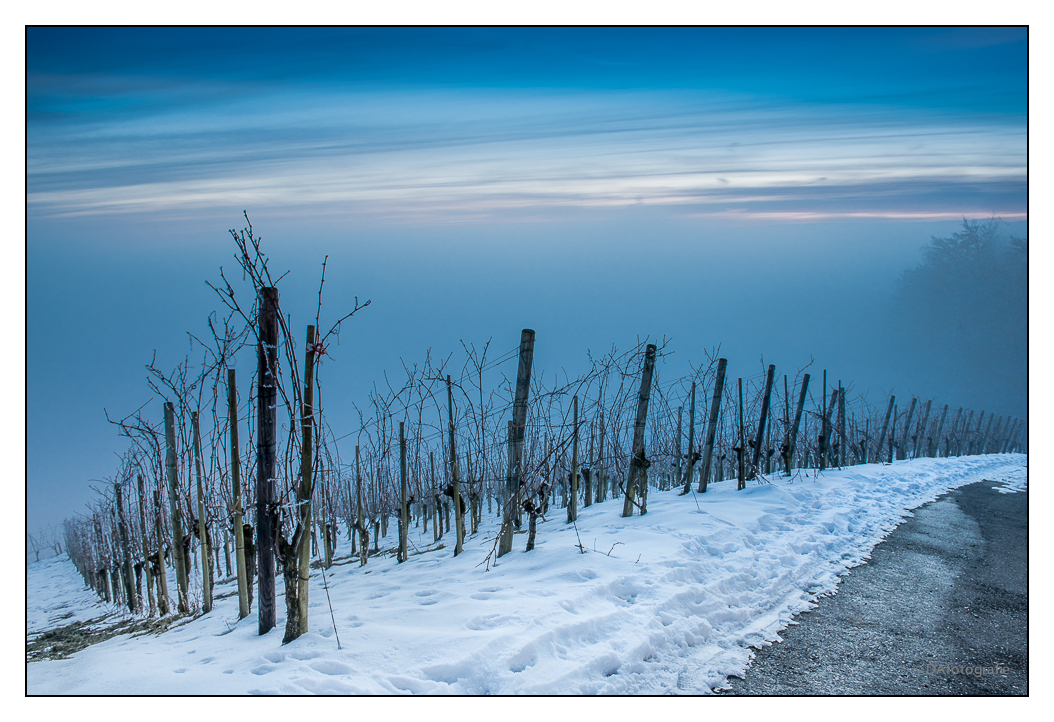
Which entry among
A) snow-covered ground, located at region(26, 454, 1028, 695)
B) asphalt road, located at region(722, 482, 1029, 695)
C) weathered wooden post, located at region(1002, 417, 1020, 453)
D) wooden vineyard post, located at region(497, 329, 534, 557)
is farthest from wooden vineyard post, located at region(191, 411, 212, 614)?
weathered wooden post, located at region(1002, 417, 1020, 453)

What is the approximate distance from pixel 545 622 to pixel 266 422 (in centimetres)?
202

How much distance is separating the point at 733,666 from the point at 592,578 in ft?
3.86

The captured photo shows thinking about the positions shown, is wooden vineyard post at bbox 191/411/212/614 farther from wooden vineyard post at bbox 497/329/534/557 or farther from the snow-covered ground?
wooden vineyard post at bbox 497/329/534/557

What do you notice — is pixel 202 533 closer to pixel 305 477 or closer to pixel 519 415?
pixel 305 477

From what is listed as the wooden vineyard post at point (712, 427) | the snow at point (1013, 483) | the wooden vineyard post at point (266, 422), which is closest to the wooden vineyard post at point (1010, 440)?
the snow at point (1013, 483)

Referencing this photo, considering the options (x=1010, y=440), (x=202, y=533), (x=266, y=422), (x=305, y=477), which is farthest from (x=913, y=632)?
(x=1010, y=440)

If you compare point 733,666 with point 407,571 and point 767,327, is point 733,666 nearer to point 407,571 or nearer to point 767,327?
point 407,571

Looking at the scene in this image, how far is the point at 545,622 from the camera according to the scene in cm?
324

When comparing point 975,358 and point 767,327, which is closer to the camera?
point 975,358

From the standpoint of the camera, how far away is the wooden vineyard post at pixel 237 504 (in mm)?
4547

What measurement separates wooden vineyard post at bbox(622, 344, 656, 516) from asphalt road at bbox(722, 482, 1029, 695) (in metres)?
2.19

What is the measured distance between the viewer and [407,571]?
558 cm

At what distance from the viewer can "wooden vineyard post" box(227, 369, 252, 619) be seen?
4.55m

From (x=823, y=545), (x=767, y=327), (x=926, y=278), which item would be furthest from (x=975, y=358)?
(x=823, y=545)
